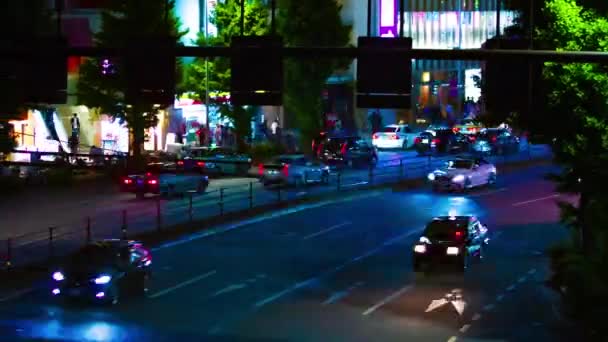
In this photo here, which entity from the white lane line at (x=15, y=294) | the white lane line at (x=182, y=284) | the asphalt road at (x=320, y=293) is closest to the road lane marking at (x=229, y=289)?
the asphalt road at (x=320, y=293)

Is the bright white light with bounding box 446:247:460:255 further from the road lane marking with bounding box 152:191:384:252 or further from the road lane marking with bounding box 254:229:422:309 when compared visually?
the road lane marking with bounding box 152:191:384:252

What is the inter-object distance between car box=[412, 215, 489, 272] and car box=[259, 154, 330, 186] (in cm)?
1695

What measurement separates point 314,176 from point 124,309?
25.4m

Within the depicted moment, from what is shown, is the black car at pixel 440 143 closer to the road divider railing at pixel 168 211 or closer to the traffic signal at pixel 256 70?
the road divider railing at pixel 168 211

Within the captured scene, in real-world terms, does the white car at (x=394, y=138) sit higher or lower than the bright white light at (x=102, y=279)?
higher

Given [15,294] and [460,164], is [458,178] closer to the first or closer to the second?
[460,164]

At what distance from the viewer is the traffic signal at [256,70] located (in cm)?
2117

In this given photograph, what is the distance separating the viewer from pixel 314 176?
5056 centimetres

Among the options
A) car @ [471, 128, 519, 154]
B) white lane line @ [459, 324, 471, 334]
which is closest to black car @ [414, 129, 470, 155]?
car @ [471, 128, 519, 154]

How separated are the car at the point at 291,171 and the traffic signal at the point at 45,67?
27.0 metres

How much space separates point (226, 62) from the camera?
211ft

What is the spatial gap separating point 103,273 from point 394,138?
49036mm

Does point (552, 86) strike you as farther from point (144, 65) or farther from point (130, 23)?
point (130, 23)

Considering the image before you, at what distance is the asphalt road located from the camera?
76.5 feet
